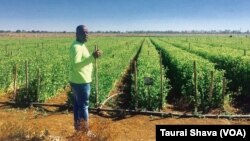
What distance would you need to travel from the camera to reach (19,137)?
9531 mm

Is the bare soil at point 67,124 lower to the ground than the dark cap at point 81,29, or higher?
lower

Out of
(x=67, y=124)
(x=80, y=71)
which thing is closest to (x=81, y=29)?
(x=80, y=71)

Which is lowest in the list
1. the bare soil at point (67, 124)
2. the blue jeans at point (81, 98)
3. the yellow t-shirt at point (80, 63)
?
the bare soil at point (67, 124)

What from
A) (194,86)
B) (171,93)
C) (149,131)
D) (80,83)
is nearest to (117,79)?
(171,93)

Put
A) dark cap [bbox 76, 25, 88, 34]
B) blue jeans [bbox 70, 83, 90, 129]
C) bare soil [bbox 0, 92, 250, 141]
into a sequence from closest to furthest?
dark cap [bbox 76, 25, 88, 34] < blue jeans [bbox 70, 83, 90, 129] < bare soil [bbox 0, 92, 250, 141]

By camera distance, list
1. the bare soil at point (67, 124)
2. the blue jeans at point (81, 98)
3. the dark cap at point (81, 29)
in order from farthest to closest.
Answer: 1. the bare soil at point (67, 124)
2. the blue jeans at point (81, 98)
3. the dark cap at point (81, 29)

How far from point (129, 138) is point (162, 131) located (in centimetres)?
204

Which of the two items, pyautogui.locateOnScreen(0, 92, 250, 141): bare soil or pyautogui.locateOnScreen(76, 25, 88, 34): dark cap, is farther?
pyautogui.locateOnScreen(0, 92, 250, 141): bare soil

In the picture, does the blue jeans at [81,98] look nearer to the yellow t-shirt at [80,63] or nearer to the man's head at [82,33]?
the yellow t-shirt at [80,63]

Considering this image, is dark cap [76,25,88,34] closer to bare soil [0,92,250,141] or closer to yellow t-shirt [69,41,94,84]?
yellow t-shirt [69,41,94,84]

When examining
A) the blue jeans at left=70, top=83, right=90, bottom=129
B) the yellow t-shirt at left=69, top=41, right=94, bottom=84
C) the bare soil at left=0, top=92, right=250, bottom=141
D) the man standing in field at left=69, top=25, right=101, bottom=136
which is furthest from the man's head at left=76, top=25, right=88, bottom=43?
the bare soil at left=0, top=92, right=250, bottom=141

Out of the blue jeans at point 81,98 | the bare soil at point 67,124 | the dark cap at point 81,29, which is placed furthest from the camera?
the bare soil at point 67,124

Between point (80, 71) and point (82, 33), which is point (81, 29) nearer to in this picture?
point (82, 33)

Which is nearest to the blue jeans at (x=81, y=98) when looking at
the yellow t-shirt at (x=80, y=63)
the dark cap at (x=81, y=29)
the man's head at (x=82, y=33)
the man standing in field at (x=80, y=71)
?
the man standing in field at (x=80, y=71)
